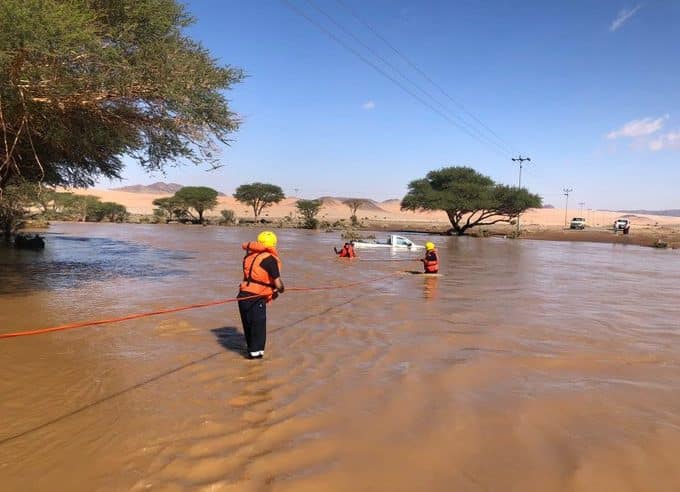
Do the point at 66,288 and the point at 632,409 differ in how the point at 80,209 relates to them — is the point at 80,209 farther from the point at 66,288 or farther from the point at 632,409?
the point at 632,409

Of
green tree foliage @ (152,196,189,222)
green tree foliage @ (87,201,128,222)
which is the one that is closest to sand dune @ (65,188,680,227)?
green tree foliage @ (152,196,189,222)

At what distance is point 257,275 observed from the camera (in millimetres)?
6590

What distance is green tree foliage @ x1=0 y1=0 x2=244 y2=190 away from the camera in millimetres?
→ 7770

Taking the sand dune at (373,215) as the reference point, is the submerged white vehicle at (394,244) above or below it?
below

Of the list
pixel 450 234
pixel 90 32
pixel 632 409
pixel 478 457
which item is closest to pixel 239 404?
pixel 478 457

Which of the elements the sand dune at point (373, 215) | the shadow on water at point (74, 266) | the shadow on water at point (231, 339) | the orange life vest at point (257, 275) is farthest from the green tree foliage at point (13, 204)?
the sand dune at point (373, 215)

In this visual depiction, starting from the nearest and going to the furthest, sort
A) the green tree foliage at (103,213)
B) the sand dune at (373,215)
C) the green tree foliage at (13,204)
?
the green tree foliage at (13,204) < the green tree foliage at (103,213) < the sand dune at (373,215)

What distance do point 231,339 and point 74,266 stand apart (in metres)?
11.6

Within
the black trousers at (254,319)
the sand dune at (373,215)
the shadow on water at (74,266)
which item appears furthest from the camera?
the sand dune at (373,215)

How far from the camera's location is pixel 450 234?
5653 cm

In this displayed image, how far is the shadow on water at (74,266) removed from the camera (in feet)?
42.1

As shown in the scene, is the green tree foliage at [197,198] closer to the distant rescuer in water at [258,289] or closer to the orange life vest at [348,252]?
the orange life vest at [348,252]

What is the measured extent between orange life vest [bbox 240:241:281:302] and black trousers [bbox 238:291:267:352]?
9cm

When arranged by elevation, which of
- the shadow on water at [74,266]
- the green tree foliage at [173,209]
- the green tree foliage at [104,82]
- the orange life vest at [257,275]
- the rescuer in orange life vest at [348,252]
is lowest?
the shadow on water at [74,266]
